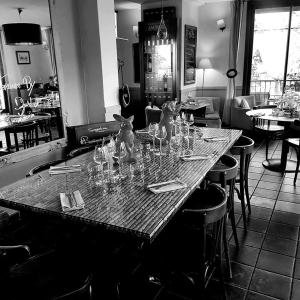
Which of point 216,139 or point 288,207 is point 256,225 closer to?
point 288,207

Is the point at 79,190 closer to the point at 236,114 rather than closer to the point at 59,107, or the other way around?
the point at 59,107

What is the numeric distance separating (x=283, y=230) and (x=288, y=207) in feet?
1.71

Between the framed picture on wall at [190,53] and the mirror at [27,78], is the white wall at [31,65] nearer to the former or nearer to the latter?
the mirror at [27,78]

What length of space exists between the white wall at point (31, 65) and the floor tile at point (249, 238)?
2.46 metres

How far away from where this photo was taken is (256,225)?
290cm

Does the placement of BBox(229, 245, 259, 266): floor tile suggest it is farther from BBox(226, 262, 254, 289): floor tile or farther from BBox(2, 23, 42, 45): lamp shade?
BBox(2, 23, 42, 45): lamp shade

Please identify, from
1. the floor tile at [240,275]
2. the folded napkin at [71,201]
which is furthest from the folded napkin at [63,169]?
the floor tile at [240,275]

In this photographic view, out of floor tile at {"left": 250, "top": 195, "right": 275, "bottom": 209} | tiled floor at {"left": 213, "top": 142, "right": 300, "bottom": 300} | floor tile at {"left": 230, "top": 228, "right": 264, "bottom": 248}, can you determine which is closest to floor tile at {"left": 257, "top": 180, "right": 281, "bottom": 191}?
tiled floor at {"left": 213, "top": 142, "right": 300, "bottom": 300}

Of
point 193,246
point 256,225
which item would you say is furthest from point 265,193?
point 193,246

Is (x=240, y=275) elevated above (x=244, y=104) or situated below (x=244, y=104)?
below

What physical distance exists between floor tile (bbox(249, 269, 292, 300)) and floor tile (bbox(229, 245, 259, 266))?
0.41 feet

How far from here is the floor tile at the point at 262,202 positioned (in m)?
3.30

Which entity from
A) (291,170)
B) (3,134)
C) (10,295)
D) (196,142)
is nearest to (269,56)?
(291,170)

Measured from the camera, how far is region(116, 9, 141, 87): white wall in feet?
24.7
